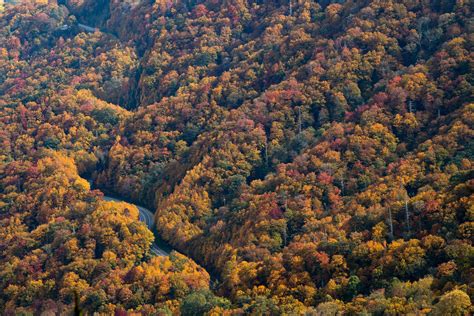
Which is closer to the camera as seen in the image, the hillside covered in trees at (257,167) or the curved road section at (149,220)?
the hillside covered in trees at (257,167)

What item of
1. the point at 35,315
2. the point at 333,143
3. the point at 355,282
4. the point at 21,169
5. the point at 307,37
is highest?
the point at 307,37

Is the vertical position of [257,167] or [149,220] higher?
[257,167]

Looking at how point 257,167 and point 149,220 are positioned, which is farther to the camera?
point 149,220

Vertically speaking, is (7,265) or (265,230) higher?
(265,230)

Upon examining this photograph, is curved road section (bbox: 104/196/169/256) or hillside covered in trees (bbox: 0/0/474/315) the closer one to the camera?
hillside covered in trees (bbox: 0/0/474/315)

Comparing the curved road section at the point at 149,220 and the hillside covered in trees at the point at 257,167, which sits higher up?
the hillside covered in trees at the point at 257,167

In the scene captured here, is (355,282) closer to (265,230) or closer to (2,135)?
(265,230)

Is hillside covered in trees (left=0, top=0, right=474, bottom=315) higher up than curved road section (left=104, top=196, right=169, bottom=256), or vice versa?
hillside covered in trees (left=0, top=0, right=474, bottom=315)

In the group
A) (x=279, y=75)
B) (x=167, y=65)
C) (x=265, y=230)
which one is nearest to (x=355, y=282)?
(x=265, y=230)
